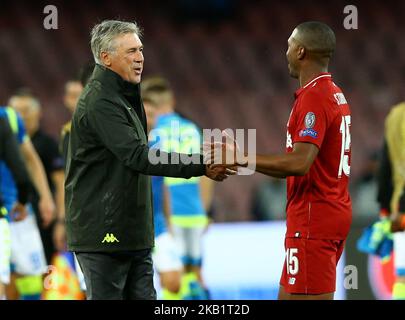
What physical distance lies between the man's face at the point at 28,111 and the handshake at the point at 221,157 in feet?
14.0

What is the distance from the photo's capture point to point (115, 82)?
14.8ft

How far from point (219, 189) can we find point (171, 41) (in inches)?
90.8

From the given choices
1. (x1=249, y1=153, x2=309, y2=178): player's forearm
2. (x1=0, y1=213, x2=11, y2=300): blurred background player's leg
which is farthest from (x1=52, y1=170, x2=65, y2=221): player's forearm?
(x1=249, y1=153, x2=309, y2=178): player's forearm

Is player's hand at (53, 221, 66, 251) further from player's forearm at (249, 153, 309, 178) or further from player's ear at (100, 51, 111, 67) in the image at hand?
player's forearm at (249, 153, 309, 178)

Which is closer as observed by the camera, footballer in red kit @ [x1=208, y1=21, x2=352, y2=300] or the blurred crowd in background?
footballer in red kit @ [x1=208, y1=21, x2=352, y2=300]

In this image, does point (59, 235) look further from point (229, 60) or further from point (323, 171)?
point (323, 171)

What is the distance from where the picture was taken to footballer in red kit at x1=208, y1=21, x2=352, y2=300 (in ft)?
14.3

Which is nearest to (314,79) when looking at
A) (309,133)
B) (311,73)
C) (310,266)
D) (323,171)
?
(311,73)

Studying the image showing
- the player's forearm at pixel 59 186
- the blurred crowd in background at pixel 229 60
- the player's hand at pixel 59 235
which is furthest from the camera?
the blurred crowd in background at pixel 229 60

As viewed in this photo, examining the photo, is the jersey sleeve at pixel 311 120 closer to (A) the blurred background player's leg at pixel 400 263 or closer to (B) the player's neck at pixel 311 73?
(B) the player's neck at pixel 311 73

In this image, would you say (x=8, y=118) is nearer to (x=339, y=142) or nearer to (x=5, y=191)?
(x=5, y=191)

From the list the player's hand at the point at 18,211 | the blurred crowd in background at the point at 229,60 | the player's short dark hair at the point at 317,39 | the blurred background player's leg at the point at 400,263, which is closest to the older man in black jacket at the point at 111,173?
the player's short dark hair at the point at 317,39

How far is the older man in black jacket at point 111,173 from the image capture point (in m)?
4.41
